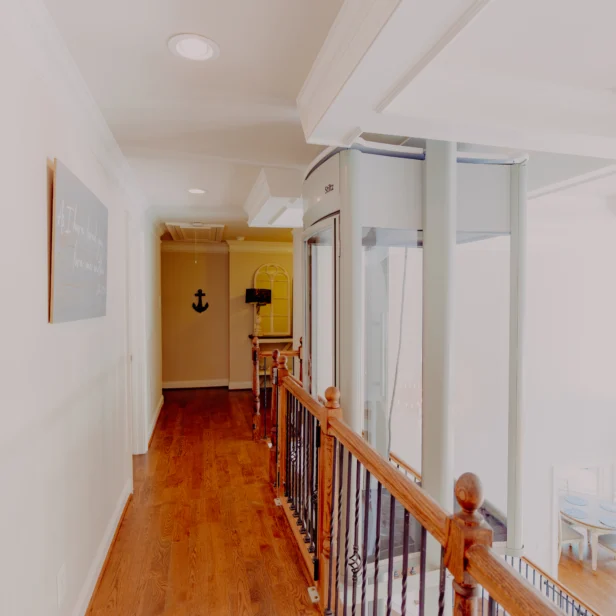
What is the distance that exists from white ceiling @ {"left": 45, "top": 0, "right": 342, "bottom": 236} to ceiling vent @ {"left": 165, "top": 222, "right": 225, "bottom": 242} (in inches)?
90.4

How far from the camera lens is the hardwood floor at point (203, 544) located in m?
1.98

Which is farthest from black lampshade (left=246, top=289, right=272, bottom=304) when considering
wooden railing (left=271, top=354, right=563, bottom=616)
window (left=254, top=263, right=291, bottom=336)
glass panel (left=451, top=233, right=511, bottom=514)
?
glass panel (left=451, top=233, right=511, bottom=514)

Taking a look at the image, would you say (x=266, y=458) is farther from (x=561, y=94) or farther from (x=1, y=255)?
(x=561, y=94)

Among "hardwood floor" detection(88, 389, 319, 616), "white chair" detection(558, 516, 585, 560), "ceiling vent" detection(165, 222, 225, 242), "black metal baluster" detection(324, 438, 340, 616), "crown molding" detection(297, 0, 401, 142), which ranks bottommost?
"white chair" detection(558, 516, 585, 560)

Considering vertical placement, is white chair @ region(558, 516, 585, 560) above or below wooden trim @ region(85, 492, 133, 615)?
below

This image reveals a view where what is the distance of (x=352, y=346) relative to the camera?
7.07 ft

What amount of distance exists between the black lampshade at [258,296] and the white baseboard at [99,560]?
3922 mm

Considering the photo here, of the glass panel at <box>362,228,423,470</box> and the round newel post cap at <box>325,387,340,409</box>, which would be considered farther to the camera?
the glass panel at <box>362,228,423,470</box>

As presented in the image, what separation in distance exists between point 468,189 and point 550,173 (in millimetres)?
1111

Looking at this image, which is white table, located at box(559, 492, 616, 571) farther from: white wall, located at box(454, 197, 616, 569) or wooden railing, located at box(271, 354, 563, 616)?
wooden railing, located at box(271, 354, 563, 616)

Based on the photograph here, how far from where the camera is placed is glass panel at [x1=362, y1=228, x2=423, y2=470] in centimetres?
234

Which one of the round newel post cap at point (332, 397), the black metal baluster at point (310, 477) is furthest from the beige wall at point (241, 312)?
the round newel post cap at point (332, 397)

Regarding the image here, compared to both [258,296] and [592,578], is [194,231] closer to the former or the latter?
[258,296]

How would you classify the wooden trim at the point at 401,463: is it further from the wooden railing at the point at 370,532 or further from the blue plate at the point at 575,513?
the blue plate at the point at 575,513
